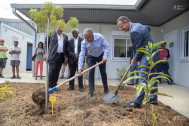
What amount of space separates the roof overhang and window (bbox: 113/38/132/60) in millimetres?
1249

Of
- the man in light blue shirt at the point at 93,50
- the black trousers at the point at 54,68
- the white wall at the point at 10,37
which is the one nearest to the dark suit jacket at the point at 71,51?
the black trousers at the point at 54,68

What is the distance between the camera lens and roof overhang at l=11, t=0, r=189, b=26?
5784 mm

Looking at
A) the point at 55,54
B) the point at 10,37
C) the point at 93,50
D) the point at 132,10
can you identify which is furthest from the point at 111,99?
the point at 10,37

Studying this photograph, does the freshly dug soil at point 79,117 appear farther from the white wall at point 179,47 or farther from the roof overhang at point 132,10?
the white wall at point 179,47

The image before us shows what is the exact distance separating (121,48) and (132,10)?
2.55m

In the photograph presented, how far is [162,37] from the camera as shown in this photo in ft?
28.0

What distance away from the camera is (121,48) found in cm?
878

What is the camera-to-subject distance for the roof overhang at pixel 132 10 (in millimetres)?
5784

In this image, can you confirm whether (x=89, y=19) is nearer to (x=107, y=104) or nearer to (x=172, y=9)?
(x=172, y=9)

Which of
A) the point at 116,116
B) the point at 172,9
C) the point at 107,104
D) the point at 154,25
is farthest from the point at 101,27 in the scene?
the point at 116,116

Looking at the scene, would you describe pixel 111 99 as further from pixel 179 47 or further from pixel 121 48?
pixel 121 48

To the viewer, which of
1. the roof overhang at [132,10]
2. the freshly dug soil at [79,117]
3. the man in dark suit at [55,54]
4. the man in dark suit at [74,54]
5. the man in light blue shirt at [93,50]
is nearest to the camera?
the freshly dug soil at [79,117]

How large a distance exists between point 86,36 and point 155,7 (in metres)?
3.88

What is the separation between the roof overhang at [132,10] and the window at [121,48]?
49.2 inches
